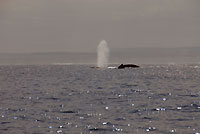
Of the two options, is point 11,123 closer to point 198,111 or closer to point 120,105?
point 120,105

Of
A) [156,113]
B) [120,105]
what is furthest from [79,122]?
[120,105]

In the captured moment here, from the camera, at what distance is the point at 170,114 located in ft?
119

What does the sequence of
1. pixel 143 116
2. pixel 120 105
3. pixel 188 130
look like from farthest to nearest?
pixel 120 105 → pixel 143 116 → pixel 188 130

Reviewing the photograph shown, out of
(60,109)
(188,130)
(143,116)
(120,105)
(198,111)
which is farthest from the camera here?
(120,105)

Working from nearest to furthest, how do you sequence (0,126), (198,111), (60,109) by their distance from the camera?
(0,126) → (198,111) → (60,109)

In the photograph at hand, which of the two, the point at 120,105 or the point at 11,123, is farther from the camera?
the point at 120,105

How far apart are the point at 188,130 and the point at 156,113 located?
9.01m

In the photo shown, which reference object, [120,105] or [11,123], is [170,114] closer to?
[120,105]

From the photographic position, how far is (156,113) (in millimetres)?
37188

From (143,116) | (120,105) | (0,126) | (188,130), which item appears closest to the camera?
(188,130)

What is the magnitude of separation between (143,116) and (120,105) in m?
8.81

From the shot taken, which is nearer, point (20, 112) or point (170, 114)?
point (170, 114)

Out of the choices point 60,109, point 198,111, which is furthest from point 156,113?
point 60,109

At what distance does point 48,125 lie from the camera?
3109cm
